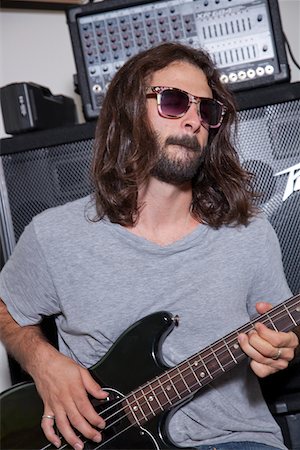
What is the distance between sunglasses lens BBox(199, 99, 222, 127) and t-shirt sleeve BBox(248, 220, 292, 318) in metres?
0.23

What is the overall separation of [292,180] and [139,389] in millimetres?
533

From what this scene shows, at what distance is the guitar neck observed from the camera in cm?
122

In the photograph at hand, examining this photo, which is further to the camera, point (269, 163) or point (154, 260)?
point (269, 163)

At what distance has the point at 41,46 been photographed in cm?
208

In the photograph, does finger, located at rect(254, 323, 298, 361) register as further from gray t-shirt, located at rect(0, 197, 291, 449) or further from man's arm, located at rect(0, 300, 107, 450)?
man's arm, located at rect(0, 300, 107, 450)

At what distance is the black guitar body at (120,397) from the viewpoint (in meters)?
1.30

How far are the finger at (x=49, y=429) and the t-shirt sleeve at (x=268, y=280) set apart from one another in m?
0.42

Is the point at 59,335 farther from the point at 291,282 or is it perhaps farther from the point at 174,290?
the point at 291,282

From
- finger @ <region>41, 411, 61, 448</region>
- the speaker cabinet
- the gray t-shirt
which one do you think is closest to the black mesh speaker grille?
the speaker cabinet

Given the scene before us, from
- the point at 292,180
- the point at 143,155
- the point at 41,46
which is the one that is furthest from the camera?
the point at 41,46

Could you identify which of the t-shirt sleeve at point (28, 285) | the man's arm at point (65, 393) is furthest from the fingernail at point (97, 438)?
the t-shirt sleeve at point (28, 285)

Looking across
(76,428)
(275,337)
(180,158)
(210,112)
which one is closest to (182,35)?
(210,112)

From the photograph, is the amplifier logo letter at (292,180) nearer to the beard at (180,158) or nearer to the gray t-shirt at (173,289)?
the gray t-shirt at (173,289)

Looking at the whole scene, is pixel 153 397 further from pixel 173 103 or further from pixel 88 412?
pixel 173 103
